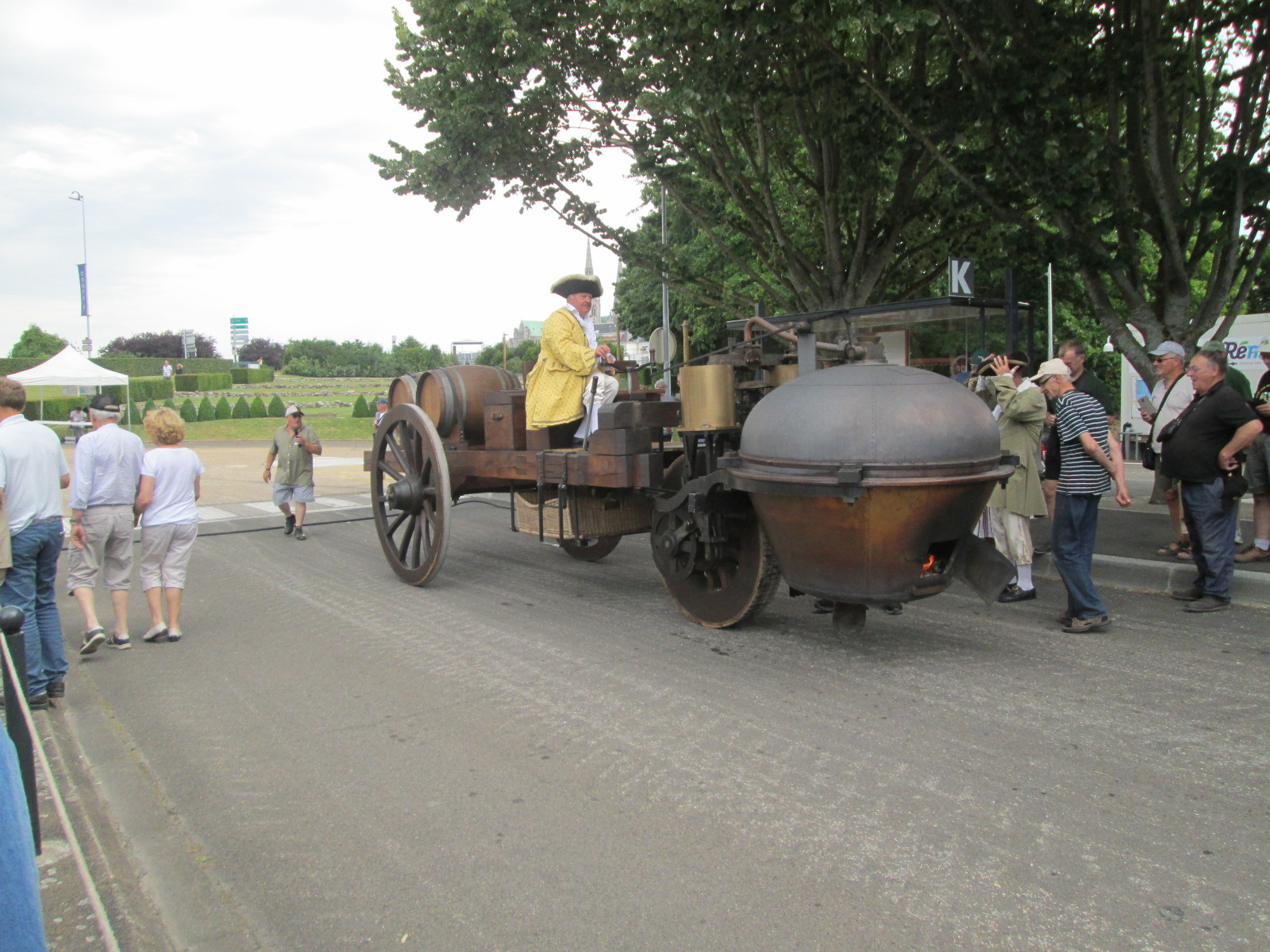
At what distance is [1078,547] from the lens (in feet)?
18.9

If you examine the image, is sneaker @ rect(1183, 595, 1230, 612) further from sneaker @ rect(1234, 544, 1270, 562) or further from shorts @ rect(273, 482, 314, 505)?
shorts @ rect(273, 482, 314, 505)

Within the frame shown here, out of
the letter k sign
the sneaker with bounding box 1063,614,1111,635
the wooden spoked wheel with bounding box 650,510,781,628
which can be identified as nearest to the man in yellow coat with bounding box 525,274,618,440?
the wooden spoked wheel with bounding box 650,510,781,628

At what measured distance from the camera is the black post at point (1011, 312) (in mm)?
8852

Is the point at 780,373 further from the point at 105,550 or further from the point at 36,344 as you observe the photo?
the point at 36,344

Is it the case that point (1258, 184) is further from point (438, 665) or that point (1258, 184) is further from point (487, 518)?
point (487, 518)

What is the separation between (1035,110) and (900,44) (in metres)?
3.40

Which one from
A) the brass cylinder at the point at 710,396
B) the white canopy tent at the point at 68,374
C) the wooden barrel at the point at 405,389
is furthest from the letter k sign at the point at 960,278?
the white canopy tent at the point at 68,374

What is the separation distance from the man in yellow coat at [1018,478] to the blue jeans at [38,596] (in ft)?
19.2

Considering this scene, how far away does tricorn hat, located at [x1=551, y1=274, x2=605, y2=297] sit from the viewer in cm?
699

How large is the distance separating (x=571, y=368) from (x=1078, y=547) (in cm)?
363

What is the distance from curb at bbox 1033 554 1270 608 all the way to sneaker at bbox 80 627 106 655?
6959 mm

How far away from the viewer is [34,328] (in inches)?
3046

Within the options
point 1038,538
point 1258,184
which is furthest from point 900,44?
point 1038,538

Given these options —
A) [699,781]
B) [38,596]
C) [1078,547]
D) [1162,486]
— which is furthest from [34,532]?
[1162,486]
